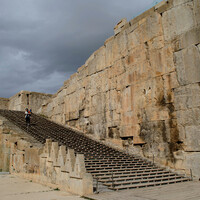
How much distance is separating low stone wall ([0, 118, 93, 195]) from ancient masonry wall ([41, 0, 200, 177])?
4488 mm

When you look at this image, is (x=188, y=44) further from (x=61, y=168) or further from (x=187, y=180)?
(x=61, y=168)

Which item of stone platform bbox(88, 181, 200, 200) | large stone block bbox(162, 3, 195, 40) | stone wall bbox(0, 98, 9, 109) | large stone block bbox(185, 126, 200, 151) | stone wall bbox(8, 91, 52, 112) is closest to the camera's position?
stone platform bbox(88, 181, 200, 200)

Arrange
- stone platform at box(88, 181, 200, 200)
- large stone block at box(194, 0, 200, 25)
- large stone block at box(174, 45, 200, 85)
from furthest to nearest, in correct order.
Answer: large stone block at box(194, 0, 200, 25)
large stone block at box(174, 45, 200, 85)
stone platform at box(88, 181, 200, 200)

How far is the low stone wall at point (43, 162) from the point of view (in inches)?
251

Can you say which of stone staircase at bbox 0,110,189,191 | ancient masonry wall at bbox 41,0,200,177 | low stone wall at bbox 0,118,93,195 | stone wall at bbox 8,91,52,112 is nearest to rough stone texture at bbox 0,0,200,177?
ancient masonry wall at bbox 41,0,200,177

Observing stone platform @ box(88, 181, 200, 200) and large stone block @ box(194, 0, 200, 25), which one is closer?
stone platform @ box(88, 181, 200, 200)

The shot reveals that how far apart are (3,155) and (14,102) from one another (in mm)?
17574

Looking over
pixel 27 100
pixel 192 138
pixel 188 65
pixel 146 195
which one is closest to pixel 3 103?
pixel 27 100

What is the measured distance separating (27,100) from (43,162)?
63.9 ft

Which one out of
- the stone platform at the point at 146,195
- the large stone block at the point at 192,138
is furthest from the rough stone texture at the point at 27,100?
the stone platform at the point at 146,195

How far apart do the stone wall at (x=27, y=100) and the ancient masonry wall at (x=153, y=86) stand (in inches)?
498

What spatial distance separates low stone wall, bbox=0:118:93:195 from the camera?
637 cm

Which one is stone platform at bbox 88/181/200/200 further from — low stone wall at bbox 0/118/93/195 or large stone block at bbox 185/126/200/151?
large stone block at bbox 185/126/200/151

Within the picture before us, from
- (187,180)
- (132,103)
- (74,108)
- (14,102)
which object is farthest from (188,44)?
(14,102)
